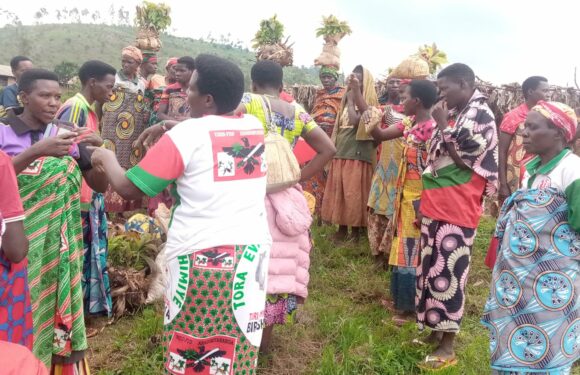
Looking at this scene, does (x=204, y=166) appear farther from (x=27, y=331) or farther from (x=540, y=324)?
(x=540, y=324)

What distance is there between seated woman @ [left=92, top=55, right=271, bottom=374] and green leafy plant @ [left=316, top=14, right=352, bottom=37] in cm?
492

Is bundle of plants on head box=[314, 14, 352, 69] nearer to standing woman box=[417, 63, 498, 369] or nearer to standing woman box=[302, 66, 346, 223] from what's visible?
standing woman box=[302, 66, 346, 223]

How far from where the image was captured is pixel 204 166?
198cm

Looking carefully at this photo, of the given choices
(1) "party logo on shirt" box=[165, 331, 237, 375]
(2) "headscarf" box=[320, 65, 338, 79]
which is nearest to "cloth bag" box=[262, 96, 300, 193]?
(1) "party logo on shirt" box=[165, 331, 237, 375]

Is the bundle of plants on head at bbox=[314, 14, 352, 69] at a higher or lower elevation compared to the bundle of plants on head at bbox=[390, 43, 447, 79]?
higher

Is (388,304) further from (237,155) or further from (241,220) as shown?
(237,155)

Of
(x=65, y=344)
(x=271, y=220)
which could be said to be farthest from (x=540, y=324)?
(x=65, y=344)

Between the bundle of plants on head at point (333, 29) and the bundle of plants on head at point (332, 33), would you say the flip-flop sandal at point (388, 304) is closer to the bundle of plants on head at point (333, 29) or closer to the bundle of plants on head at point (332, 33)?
the bundle of plants on head at point (332, 33)

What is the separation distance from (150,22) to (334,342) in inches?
208

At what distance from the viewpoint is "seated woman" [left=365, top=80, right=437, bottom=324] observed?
4074 millimetres

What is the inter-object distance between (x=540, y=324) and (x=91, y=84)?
11.3 ft

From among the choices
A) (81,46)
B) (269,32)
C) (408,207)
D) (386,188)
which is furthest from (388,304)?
(81,46)

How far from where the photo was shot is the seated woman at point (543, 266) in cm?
247

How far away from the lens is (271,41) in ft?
22.5
